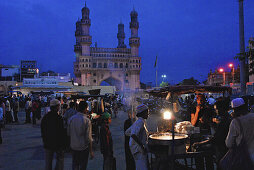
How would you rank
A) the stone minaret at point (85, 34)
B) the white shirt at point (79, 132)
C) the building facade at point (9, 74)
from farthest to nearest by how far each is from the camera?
the stone minaret at point (85, 34) < the building facade at point (9, 74) < the white shirt at point (79, 132)

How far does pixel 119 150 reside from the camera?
748cm

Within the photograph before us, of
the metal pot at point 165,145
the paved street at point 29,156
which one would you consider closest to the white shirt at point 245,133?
the metal pot at point 165,145

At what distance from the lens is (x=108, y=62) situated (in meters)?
74.7

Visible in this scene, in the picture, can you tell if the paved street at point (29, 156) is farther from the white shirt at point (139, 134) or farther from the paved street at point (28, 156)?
the white shirt at point (139, 134)

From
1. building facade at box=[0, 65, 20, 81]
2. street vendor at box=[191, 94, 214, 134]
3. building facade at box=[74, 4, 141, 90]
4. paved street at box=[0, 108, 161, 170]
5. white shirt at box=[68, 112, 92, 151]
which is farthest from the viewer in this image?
building facade at box=[74, 4, 141, 90]

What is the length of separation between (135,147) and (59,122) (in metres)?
1.50

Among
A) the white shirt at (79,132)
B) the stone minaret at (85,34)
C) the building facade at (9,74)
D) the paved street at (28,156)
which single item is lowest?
the paved street at (28,156)

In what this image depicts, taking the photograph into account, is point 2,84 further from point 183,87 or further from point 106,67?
point 183,87

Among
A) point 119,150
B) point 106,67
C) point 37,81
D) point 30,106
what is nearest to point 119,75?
point 106,67

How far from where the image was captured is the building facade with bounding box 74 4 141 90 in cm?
7150

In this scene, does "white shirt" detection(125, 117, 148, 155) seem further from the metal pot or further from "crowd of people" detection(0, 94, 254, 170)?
the metal pot

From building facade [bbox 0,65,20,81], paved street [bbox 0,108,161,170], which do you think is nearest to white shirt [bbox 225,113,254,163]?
paved street [bbox 0,108,161,170]

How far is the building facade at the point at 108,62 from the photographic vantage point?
235 feet

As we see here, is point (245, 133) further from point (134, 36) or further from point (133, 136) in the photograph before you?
point (134, 36)
